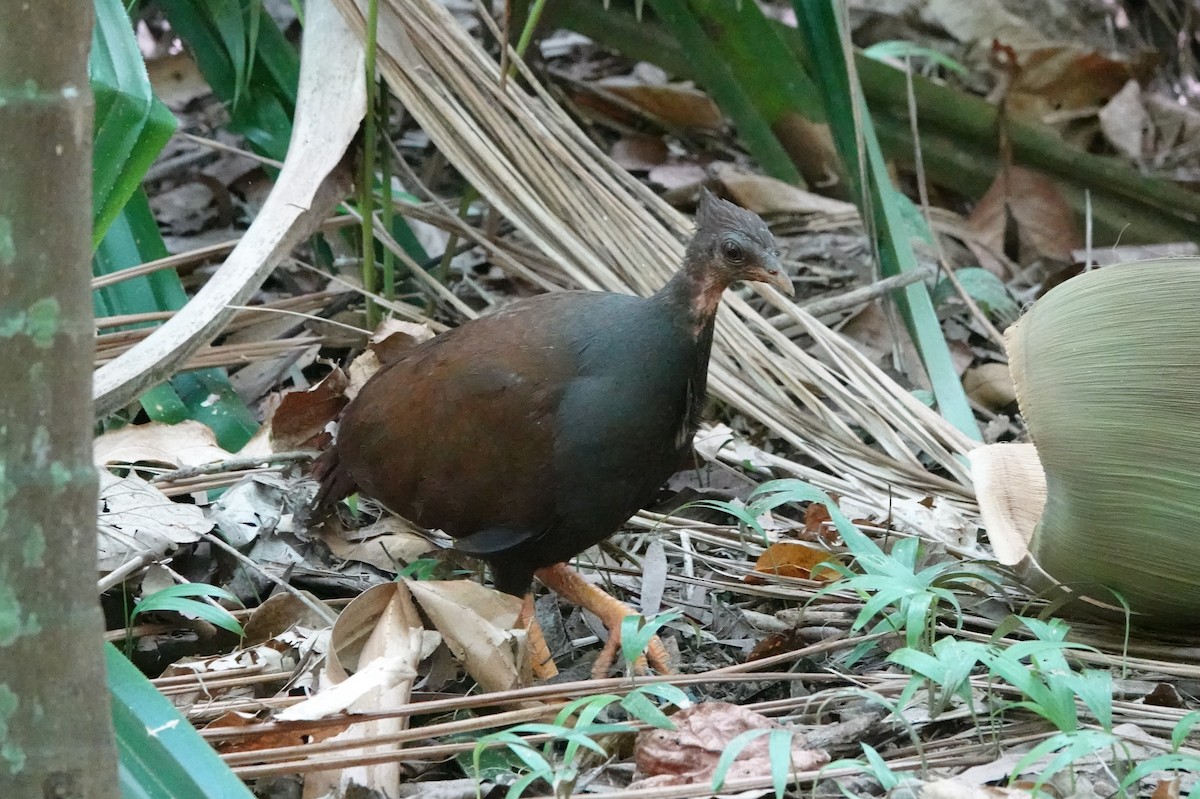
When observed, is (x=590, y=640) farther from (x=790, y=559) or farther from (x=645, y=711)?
(x=645, y=711)

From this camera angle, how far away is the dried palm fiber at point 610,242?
10.7 feet

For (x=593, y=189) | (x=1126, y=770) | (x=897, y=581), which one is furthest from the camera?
(x=593, y=189)

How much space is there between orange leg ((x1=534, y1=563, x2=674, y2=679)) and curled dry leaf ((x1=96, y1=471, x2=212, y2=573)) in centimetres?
77

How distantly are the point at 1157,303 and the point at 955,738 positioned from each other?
0.82m

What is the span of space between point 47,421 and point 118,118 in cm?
146

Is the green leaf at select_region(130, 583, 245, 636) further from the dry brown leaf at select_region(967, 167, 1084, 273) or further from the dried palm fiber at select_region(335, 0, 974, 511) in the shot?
the dry brown leaf at select_region(967, 167, 1084, 273)

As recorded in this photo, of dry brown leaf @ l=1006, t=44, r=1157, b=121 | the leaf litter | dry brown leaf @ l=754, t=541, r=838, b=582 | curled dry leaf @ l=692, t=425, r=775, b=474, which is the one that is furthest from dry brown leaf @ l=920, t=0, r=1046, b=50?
dry brown leaf @ l=754, t=541, r=838, b=582

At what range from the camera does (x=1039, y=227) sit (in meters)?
4.69

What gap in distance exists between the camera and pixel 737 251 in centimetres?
262

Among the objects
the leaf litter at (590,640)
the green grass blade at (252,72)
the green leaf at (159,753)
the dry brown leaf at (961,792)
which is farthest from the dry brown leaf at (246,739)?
the green grass blade at (252,72)

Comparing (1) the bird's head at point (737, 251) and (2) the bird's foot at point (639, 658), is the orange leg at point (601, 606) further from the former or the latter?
(1) the bird's head at point (737, 251)

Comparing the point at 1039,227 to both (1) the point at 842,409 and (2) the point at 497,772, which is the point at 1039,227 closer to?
(1) the point at 842,409

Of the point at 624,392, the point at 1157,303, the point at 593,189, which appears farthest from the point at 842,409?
the point at 1157,303

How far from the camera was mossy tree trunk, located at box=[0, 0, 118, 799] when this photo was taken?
1.11 m
